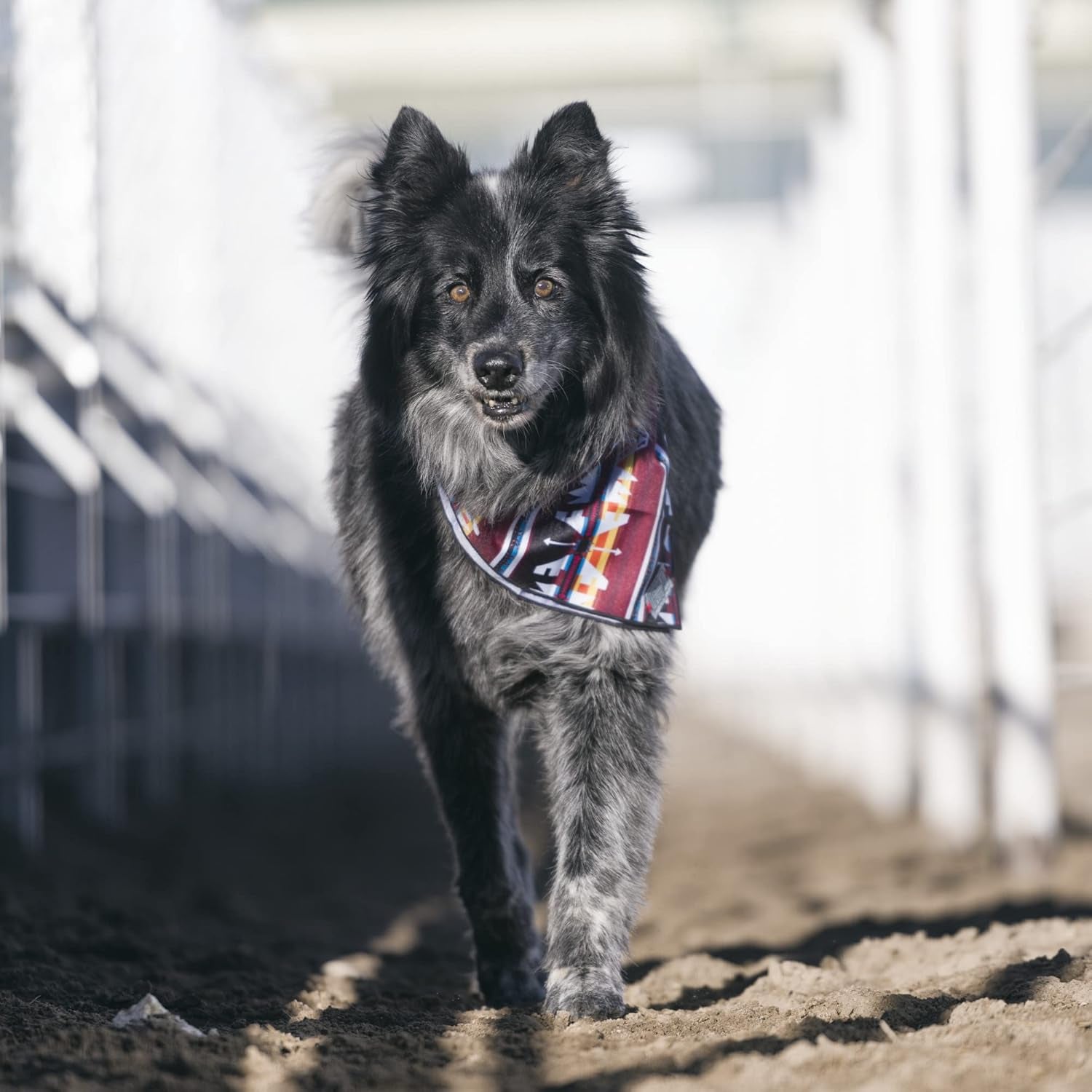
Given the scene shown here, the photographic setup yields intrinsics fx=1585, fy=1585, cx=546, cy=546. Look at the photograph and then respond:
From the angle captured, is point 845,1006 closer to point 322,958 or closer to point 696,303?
point 322,958

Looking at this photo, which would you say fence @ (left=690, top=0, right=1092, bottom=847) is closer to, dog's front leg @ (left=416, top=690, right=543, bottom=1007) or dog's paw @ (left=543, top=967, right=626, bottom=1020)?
dog's front leg @ (left=416, top=690, right=543, bottom=1007)

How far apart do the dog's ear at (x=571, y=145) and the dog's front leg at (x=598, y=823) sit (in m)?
1.07

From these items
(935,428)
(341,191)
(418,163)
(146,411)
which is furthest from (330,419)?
(418,163)

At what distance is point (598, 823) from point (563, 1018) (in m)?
0.41

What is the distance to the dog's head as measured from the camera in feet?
10.8

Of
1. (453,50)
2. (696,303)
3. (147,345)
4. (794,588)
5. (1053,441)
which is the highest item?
(453,50)

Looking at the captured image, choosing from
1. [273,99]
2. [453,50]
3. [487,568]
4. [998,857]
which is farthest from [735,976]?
[453,50]

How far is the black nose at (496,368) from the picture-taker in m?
3.15

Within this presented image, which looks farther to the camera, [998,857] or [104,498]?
[104,498]

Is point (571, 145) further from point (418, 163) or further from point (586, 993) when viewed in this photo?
point (586, 993)

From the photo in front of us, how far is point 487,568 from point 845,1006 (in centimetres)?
111

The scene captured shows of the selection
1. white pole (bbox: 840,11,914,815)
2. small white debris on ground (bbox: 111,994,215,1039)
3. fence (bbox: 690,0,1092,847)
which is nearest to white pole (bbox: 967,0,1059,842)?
fence (bbox: 690,0,1092,847)

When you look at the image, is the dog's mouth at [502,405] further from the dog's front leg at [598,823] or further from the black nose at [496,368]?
the dog's front leg at [598,823]

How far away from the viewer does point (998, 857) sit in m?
5.18
